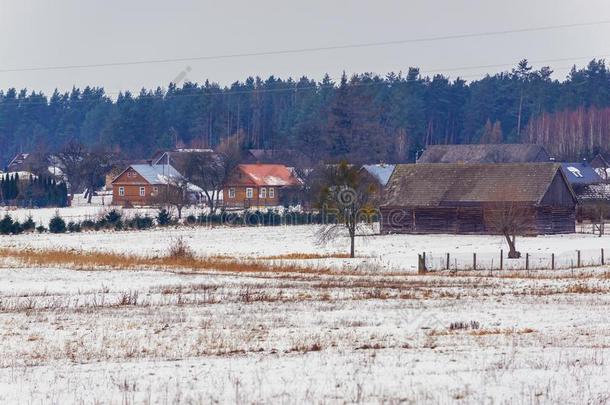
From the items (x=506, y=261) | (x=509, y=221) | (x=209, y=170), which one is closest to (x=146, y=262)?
(x=506, y=261)

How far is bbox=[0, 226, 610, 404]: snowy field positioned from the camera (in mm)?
16120

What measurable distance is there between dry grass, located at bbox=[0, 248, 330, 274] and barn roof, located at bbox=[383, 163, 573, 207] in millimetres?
30177

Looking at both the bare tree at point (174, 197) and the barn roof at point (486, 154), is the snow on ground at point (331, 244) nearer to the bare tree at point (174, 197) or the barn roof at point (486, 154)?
the bare tree at point (174, 197)

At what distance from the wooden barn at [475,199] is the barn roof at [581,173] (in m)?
35.2

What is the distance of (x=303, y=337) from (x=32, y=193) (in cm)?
10152

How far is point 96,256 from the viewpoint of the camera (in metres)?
52.5

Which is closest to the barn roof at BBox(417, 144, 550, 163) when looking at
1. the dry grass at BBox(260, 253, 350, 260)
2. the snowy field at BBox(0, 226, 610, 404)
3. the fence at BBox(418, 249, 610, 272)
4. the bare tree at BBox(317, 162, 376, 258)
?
the bare tree at BBox(317, 162, 376, 258)

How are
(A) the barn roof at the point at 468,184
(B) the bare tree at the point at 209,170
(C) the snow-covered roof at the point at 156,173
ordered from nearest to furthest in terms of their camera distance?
(A) the barn roof at the point at 468,184
(B) the bare tree at the point at 209,170
(C) the snow-covered roof at the point at 156,173

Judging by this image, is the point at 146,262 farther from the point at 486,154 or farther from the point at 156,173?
the point at 486,154

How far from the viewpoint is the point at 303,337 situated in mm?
22594

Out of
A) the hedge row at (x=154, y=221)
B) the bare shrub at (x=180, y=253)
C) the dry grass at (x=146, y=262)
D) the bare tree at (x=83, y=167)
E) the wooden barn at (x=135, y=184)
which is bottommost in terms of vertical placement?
the dry grass at (x=146, y=262)

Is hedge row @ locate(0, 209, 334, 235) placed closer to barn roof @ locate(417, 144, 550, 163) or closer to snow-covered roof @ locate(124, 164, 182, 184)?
snow-covered roof @ locate(124, 164, 182, 184)

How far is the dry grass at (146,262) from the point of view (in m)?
46.8

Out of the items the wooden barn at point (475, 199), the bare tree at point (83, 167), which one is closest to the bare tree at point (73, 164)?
the bare tree at point (83, 167)
